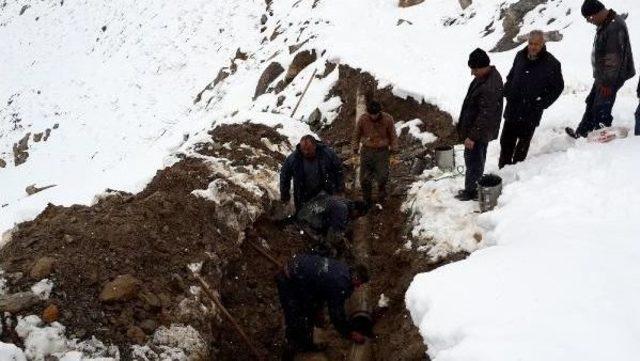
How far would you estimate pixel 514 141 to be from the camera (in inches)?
237

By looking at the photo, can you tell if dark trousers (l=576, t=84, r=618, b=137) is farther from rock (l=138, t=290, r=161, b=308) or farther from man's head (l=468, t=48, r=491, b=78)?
rock (l=138, t=290, r=161, b=308)

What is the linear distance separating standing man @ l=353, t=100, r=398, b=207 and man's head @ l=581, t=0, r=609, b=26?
99.1 inches

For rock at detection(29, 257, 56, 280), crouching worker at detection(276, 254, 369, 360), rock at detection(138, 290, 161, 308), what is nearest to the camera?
rock at detection(29, 257, 56, 280)

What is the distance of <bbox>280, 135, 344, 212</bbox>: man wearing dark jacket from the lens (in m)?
6.34

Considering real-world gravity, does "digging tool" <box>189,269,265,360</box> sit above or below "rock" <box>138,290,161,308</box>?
below

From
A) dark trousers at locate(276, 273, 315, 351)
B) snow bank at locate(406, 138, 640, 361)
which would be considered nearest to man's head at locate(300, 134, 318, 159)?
dark trousers at locate(276, 273, 315, 351)

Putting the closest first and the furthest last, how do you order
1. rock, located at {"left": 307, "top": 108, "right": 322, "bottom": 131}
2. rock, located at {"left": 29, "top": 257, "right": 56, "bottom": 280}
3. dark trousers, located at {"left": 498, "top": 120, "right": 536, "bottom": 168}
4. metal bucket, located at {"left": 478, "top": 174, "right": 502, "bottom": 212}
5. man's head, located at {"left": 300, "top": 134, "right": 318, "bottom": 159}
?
rock, located at {"left": 29, "top": 257, "right": 56, "bottom": 280}
metal bucket, located at {"left": 478, "top": 174, "right": 502, "bottom": 212}
dark trousers, located at {"left": 498, "top": 120, "right": 536, "bottom": 168}
man's head, located at {"left": 300, "top": 134, "right": 318, "bottom": 159}
rock, located at {"left": 307, "top": 108, "right": 322, "bottom": 131}

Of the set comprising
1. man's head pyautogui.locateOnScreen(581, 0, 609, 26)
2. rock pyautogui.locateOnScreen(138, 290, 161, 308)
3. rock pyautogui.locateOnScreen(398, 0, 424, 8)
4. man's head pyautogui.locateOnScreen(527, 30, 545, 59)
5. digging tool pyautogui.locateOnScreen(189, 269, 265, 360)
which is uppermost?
man's head pyautogui.locateOnScreen(581, 0, 609, 26)

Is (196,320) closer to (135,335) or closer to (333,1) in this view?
(135,335)

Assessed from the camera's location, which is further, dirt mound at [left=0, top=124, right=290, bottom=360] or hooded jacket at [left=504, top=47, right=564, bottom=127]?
hooded jacket at [left=504, top=47, right=564, bottom=127]

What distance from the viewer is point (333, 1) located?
1675 cm

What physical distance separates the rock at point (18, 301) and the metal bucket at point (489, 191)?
4495 millimetres

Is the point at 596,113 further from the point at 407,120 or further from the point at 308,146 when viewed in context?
the point at 407,120

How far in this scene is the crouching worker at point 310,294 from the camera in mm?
4949
